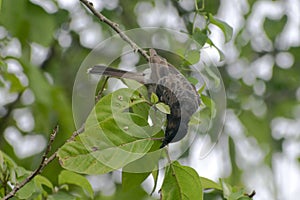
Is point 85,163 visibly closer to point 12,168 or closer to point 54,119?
point 12,168

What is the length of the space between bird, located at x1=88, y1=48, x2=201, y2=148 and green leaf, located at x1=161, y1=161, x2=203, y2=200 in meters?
0.05

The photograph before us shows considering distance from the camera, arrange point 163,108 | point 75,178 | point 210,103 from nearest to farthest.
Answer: point 163,108 → point 210,103 → point 75,178

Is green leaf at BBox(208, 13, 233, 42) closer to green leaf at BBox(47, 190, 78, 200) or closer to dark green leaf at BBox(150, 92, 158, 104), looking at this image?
dark green leaf at BBox(150, 92, 158, 104)

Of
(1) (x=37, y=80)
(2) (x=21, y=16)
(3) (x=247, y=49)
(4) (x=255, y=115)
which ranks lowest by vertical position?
(4) (x=255, y=115)

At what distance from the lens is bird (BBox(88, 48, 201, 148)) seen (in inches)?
33.6

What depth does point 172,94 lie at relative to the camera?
85cm

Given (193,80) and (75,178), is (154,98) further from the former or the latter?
(75,178)

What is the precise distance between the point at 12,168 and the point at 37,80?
24.3 inches

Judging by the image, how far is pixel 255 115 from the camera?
2270 mm

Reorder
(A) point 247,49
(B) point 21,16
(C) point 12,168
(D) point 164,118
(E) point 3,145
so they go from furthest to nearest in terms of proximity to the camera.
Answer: (A) point 247,49, (E) point 3,145, (B) point 21,16, (C) point 12,168, (D) point 164,118

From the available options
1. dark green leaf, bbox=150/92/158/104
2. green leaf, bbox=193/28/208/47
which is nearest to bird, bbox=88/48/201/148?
dark green leaf, bbox=150/92/158/104

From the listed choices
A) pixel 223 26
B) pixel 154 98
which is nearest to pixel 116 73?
pixel 154 98

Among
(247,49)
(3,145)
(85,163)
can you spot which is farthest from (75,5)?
(85,163)

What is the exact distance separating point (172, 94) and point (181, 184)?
0.42 ft
